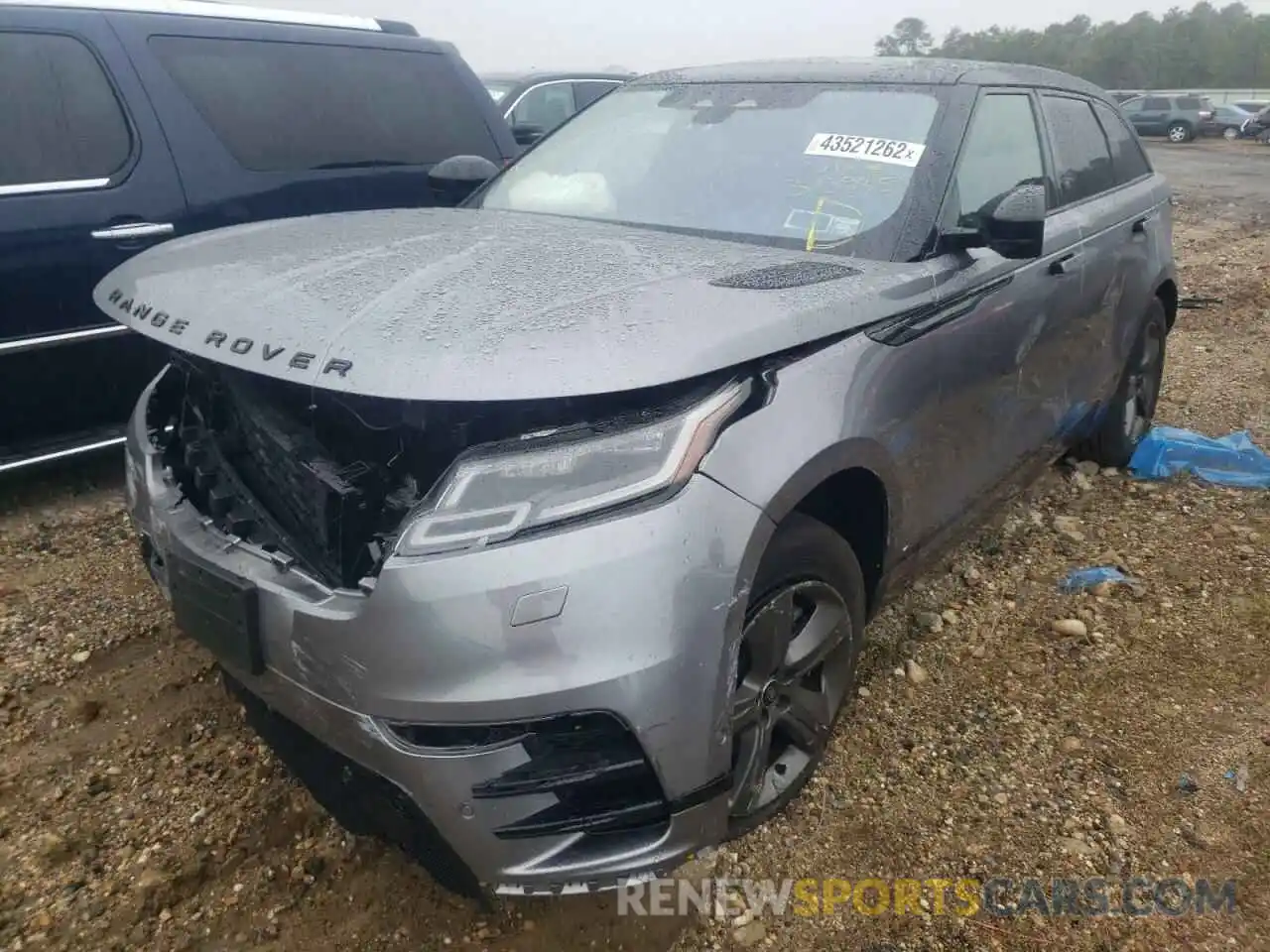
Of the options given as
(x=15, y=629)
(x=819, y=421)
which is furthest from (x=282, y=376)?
(x=15, y=629)

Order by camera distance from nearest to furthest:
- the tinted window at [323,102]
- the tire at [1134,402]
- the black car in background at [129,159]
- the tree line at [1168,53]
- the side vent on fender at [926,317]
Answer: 1. the side vent on fender at [926,317]
2. the black car in background at [129,159]
3. the tinted window at [323,102]
4. the tire at [1134,402]
5. the tree line at [1168,53]

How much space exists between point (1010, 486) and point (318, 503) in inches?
91.3

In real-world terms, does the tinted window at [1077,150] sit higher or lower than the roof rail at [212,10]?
lower

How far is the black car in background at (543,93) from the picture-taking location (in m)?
8.29

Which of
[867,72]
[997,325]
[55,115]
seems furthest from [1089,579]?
[55,115]

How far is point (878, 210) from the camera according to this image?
260 cm

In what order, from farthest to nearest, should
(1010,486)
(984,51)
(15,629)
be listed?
(984,51) < (1010,486) < (15,629)

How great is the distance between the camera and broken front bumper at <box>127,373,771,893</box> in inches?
63.3

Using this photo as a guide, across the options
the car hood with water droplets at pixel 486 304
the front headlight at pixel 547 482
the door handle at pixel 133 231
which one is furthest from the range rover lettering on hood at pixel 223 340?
the door handle at pixel 133 231

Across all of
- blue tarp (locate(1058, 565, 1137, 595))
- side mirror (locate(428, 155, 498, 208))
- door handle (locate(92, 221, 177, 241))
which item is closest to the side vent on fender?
blue tarp (locate(1058, 565, 1137, 595))

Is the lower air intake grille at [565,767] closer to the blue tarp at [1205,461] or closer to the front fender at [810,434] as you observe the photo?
the front fender at [810,434]

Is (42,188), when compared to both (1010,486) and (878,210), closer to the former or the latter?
(878,210)

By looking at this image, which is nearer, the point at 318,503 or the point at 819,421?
the point at 318,503

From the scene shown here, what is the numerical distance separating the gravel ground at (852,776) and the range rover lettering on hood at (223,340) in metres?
1.11
